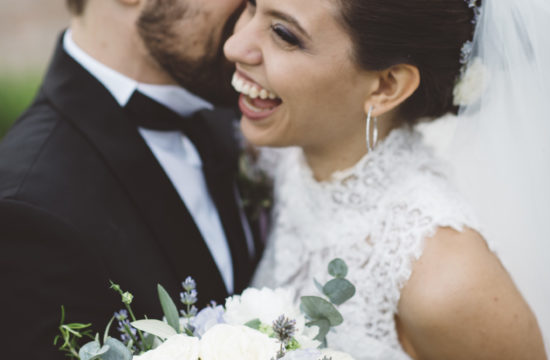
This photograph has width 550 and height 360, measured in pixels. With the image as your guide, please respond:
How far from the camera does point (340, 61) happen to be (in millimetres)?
2039

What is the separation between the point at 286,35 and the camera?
2.02m

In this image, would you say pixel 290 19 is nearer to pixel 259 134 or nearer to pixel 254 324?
pixel 259 134

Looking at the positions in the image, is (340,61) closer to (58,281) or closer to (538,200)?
(538,200)

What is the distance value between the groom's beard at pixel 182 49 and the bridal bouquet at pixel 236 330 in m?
1.31

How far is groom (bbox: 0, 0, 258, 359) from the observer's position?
1784mm

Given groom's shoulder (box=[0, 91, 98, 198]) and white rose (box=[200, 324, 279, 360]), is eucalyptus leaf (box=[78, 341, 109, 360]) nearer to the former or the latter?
white rose (box=[200, 324, 279, 360])

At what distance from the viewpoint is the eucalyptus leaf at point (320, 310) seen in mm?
1576

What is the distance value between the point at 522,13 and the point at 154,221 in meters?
1.60

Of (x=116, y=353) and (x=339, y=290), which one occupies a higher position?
(x=339, y=290)

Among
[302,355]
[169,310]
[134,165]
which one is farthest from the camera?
[134,165]

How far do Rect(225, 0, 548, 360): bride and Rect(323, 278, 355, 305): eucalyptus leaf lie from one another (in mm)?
387

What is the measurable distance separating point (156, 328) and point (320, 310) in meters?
0.49

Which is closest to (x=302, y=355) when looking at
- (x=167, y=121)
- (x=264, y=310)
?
(x=264, y=310)

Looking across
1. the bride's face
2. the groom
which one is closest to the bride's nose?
the bride's face
